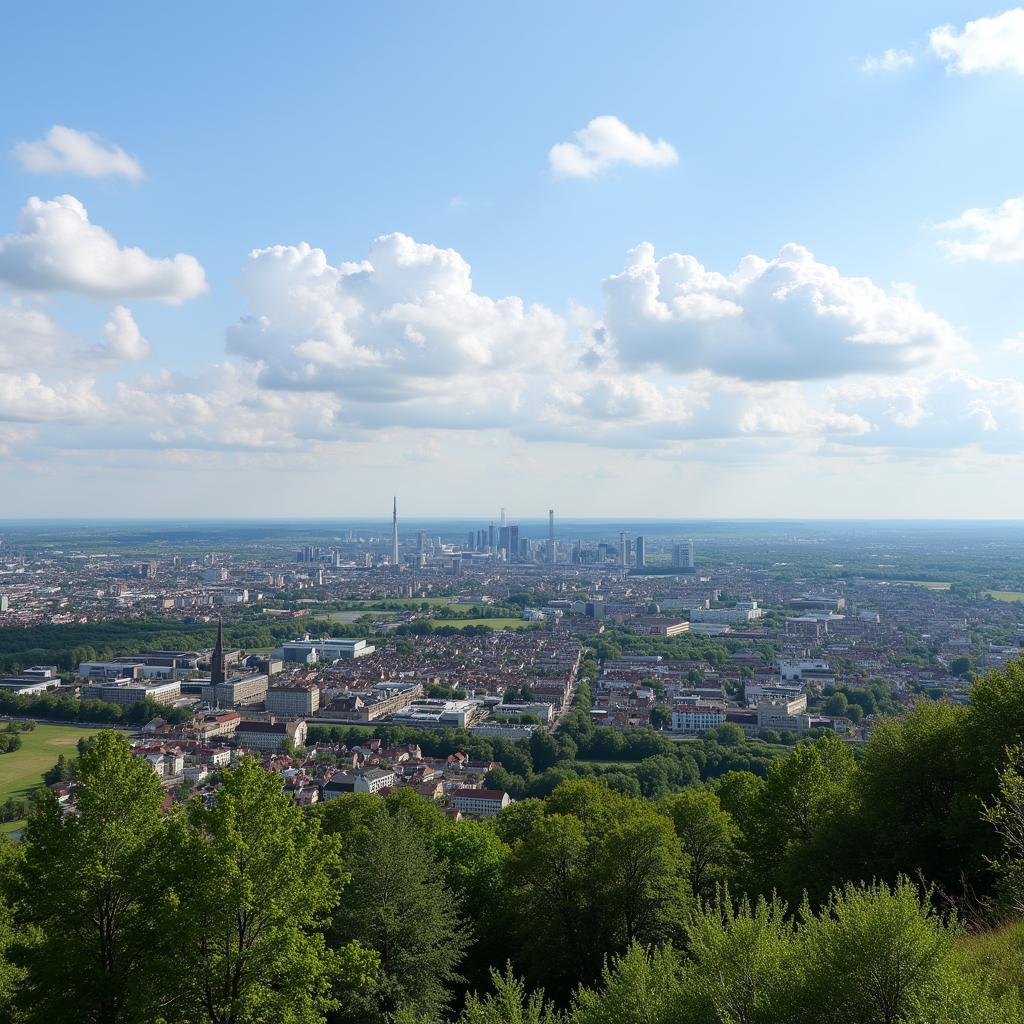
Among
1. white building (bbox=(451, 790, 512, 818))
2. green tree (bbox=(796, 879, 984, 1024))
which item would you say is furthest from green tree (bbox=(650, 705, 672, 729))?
green tree (bbox=(796, 879, 984, 1024))

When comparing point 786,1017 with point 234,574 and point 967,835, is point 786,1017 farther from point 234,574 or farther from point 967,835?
point 234,574

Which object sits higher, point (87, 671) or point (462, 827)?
point (462, 827)

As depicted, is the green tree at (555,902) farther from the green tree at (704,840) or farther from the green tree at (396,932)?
the green tree at (704,840)

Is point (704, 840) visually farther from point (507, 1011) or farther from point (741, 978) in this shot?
point (741, 978)

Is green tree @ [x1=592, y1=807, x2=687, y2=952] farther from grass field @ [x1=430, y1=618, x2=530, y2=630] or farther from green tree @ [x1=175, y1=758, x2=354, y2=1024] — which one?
grass field @ [x1=430, y1=618, x2=530, y2=630]

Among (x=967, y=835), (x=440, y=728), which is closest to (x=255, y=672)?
(x=440, y=728)

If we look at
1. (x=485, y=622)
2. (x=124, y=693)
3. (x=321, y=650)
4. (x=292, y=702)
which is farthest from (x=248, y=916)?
(x=485, y=622)
